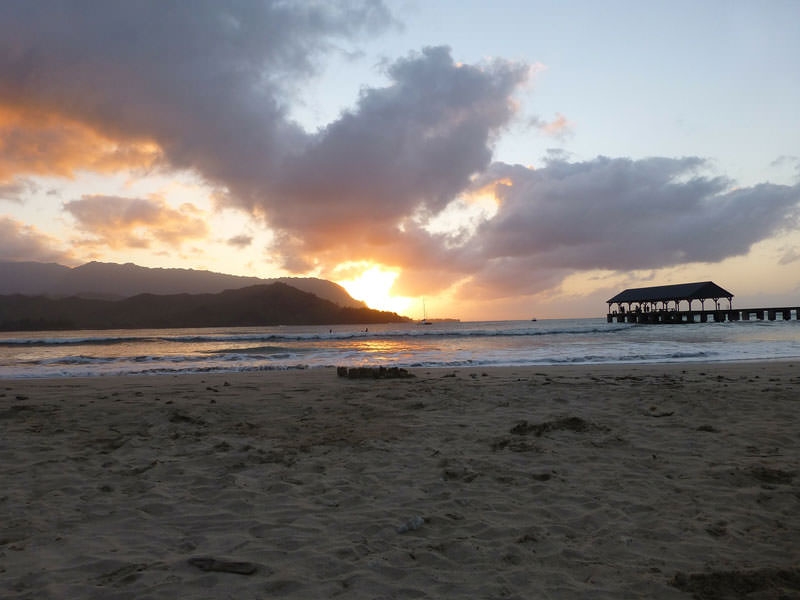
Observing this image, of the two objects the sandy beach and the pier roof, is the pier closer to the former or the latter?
the pier roof

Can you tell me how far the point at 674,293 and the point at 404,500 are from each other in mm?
72621

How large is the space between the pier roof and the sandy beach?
203ft

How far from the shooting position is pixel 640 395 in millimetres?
9609

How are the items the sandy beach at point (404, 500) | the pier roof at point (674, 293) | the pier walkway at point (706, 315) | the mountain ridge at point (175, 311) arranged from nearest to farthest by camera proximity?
the sandy beach at point (404, 500) < the pier roof at point (674, 293) < the pier walkway at point (706, 315) < the mountain ridge at point (175, 311)

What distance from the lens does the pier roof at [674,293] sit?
62188 millimetres

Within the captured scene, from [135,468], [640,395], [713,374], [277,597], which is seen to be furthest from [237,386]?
[713,374]

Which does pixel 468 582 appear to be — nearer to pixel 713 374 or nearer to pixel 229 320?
pixel 713 374

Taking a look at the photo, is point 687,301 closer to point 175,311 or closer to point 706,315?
point 706,315

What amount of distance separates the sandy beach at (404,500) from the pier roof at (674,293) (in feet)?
203

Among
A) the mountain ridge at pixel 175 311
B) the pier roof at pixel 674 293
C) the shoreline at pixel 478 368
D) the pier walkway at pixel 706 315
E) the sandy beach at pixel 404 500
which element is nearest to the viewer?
the sandy beach at pixel 404 500

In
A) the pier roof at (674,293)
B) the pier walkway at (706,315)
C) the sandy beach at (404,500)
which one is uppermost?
the pier roof at (674,293)

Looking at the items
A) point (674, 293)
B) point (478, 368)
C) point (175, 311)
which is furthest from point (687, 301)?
point (175, 311)

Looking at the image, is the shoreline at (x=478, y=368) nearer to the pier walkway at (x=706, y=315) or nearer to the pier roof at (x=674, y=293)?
the pier roof at (x=674, y=293)

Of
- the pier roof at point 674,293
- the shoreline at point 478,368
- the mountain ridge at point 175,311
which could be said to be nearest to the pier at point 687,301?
the pier roof at point 674,293
